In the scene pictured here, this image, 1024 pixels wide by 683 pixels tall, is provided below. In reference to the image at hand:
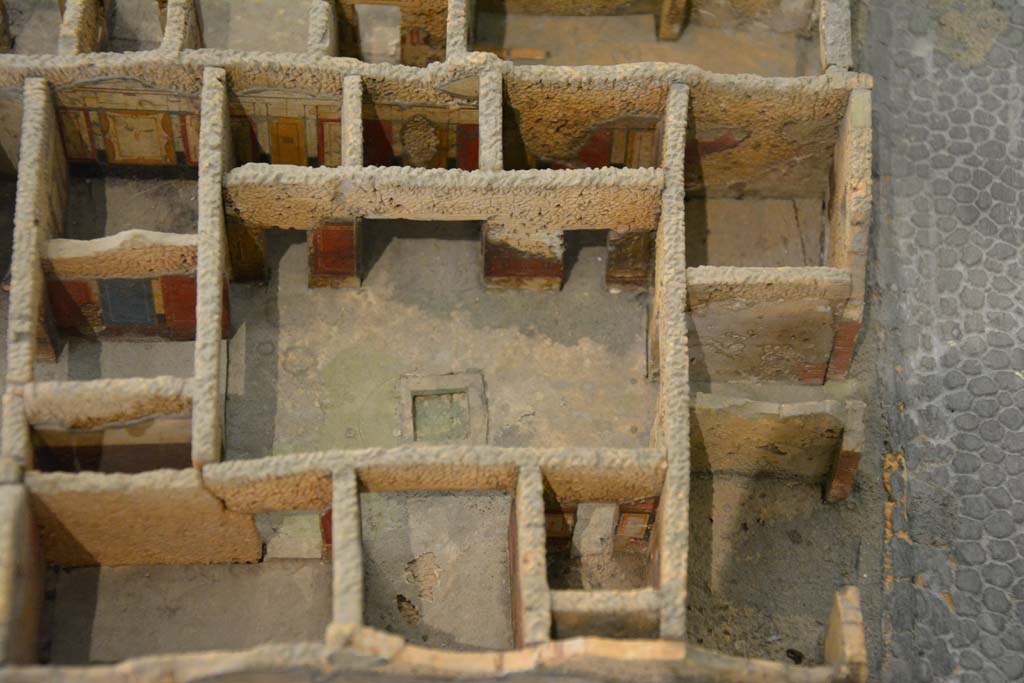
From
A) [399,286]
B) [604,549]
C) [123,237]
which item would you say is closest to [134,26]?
[123,237]

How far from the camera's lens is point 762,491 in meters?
13.9

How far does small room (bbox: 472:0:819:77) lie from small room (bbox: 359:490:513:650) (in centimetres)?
398

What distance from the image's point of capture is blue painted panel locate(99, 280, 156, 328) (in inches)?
529

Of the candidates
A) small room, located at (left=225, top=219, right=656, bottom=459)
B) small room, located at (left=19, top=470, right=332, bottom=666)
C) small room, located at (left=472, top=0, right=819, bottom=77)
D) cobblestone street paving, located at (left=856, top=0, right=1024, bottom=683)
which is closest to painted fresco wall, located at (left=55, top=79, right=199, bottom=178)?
small room, located at (left=225, top=219, right=656, bottom=459)

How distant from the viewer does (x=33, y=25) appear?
48.8 feet

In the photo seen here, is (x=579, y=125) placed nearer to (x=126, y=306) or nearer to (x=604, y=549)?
(x=604, y=549)

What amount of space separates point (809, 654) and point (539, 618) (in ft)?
8.16

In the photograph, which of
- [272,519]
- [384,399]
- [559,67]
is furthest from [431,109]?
[272,519]

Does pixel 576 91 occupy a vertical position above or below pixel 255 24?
below

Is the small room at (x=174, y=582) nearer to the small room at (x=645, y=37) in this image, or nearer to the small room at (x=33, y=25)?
the small room at (x=33, y=25)

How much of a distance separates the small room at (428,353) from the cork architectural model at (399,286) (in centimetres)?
4

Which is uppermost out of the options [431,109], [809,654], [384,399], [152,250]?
[431,109]

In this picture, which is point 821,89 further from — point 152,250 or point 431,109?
point 152,250

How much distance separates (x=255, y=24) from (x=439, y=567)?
498 centimetres
